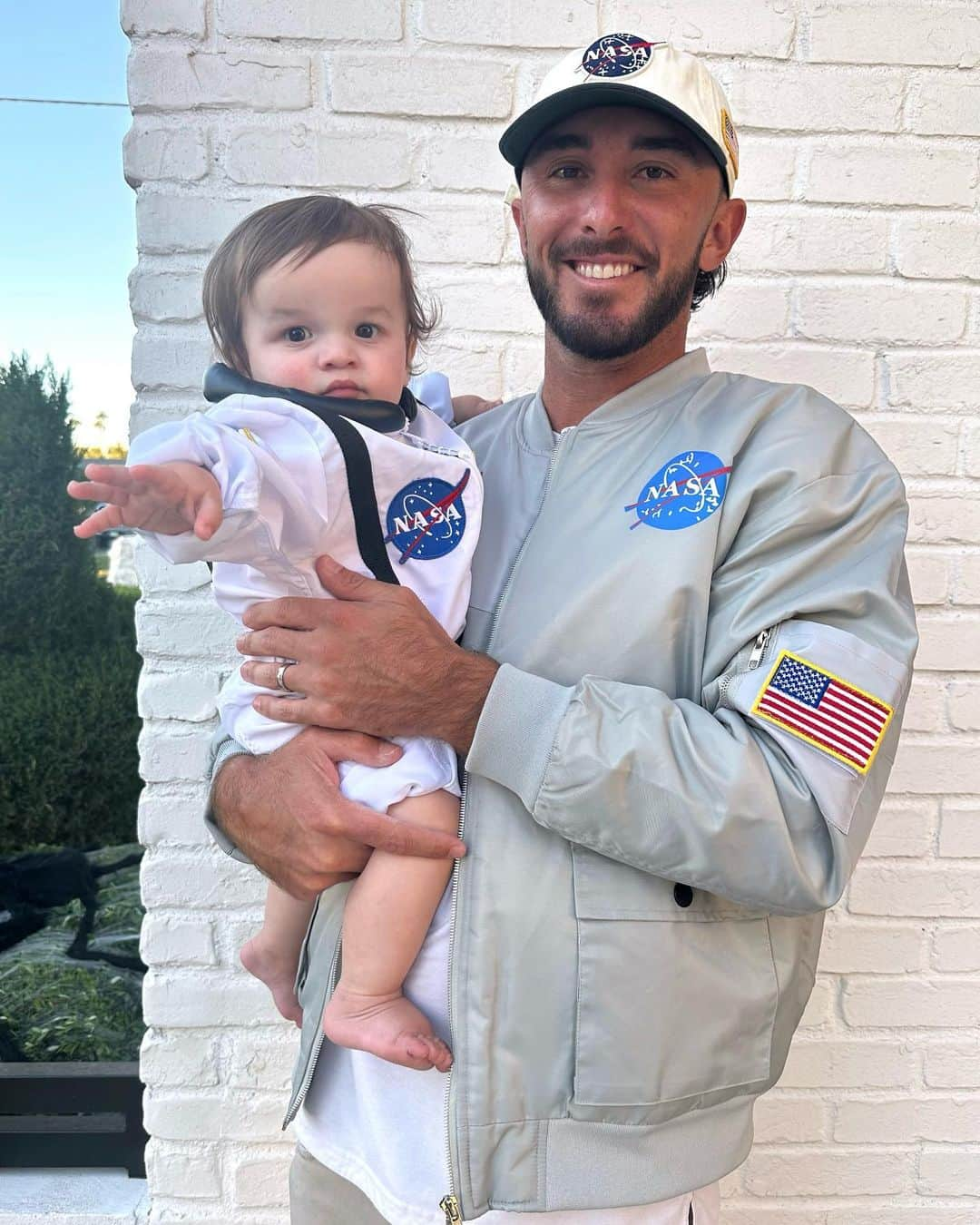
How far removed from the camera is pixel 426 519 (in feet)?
4.49

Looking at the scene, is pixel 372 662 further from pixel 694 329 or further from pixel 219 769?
pixel 694 329

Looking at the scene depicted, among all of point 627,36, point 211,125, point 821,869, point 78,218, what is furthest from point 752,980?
point 78,218

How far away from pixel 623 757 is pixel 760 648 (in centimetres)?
20

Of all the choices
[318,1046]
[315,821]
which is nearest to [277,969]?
[318,1046]

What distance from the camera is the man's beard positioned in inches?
56.9

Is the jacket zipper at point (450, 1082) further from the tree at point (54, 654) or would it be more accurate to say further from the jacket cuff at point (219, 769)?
the tree at point (54, 654)

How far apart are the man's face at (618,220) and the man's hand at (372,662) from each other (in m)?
0.50

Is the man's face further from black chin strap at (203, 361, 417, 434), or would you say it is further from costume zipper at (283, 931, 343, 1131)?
costume zipper at (283, 931, 343, 1131)

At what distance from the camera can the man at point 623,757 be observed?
1146 millimetres

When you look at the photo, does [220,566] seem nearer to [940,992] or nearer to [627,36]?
[627,36]

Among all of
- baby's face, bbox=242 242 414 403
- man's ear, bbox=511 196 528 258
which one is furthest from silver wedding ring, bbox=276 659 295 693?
man's ear, bbox=511 196 528 258

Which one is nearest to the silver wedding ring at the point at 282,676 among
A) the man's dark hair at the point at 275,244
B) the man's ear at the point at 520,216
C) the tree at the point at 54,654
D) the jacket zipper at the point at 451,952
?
the jacket zipper at the point at 451,952

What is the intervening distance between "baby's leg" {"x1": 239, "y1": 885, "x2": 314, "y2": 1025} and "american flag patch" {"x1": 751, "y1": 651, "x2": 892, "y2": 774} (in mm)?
836

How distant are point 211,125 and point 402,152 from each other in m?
0.34
